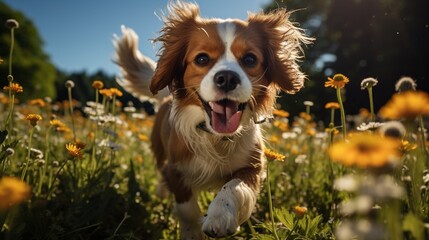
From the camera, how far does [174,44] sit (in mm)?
3172

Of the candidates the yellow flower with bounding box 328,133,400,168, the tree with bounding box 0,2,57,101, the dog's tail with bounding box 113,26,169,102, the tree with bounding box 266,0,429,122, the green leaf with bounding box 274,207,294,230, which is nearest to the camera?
the yellow flower with bounding box 328,133,400,168

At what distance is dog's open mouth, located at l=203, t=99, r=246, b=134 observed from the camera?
267cm

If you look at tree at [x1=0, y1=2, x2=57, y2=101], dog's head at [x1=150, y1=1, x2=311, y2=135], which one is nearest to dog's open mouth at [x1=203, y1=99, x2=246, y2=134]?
dog's head at [x1=150, y1=1, x2=311, y2=135]

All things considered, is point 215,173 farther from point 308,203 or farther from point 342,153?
point 342,153

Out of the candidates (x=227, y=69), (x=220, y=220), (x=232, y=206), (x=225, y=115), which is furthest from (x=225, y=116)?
(x=220, y=220)

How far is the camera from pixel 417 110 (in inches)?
35.3

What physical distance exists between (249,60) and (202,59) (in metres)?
0.30

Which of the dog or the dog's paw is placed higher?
the dog

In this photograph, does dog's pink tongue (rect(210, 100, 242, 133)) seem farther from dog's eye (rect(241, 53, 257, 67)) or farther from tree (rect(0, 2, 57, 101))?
tree (rect(0, 2, 57, 101))

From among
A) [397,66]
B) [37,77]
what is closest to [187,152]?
[397,66]

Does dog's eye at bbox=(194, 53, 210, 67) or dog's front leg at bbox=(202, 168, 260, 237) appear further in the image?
dog's eye at bbox=(194, 53, 210, 67)

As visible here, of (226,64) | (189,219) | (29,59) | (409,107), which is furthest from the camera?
(29,59)

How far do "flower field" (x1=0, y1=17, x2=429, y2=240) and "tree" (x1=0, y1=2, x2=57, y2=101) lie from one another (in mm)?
28013

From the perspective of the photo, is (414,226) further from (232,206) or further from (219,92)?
(219,92)
